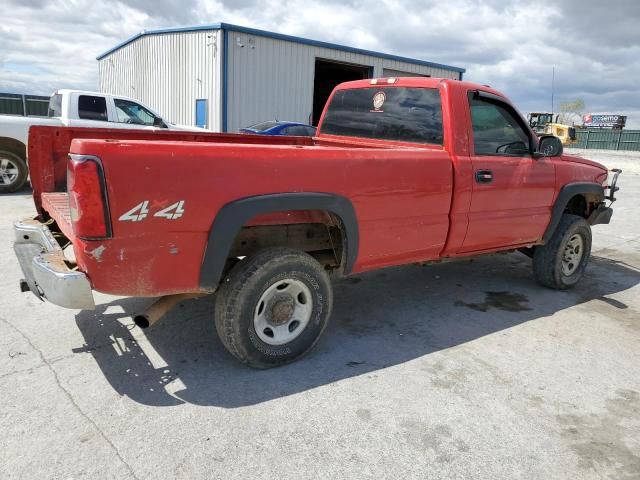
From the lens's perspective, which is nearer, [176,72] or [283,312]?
[283,312]

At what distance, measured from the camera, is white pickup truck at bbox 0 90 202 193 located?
925 cm

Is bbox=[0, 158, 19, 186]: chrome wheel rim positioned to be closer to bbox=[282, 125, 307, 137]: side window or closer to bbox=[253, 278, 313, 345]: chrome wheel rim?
bbox=[282, 125, 307, 137]: side window

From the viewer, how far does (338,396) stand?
315 cm

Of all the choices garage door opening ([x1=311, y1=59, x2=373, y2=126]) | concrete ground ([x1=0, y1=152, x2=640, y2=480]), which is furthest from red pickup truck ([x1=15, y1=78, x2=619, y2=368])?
garage door opening ([x1=311, y1=59, x2=373, y2=126])

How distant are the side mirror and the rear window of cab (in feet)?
3.82

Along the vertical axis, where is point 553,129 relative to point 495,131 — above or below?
above

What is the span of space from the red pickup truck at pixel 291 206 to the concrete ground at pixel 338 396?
0.45 metres

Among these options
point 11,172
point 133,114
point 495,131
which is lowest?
point 11,172

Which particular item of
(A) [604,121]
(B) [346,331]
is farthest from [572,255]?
(A) [604,121]

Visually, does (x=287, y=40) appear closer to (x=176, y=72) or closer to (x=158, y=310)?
(x=176, y=72)

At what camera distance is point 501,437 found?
2.82 m

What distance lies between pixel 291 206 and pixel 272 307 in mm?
695

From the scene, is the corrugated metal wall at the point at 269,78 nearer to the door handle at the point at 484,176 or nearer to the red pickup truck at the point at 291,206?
the red pickup truck at the point at 291,206

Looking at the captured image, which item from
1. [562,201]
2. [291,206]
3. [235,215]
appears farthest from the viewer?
[562,201]
